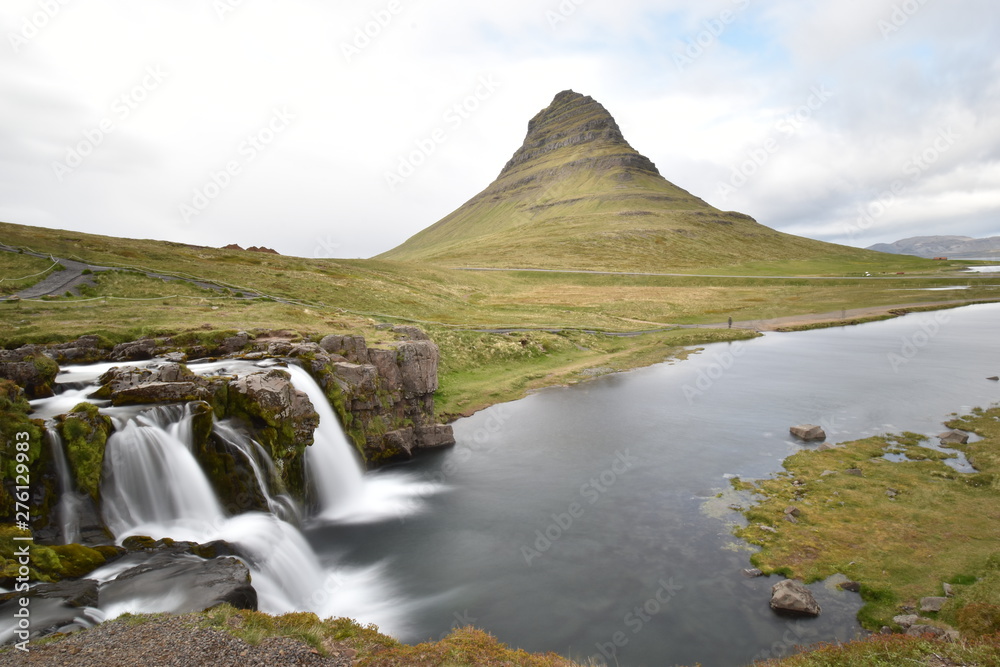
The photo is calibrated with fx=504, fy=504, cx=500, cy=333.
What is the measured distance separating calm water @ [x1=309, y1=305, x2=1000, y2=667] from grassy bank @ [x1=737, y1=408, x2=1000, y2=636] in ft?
4.25

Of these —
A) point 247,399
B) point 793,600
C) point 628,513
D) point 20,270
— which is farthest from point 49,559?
point 20,270

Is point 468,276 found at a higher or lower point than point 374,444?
higher

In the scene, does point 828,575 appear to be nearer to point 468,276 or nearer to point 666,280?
point 468,276

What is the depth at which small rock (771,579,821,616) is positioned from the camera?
1616 centimetres

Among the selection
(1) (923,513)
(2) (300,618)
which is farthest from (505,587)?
(1) (923,513)

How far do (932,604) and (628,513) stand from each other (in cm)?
1115

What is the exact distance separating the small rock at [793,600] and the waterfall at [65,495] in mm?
22630

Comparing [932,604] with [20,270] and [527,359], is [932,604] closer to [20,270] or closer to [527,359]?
[527,359]

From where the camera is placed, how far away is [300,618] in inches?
534

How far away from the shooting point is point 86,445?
681 inches

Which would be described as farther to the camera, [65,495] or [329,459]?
[329,459]

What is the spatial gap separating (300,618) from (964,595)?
19550 mm

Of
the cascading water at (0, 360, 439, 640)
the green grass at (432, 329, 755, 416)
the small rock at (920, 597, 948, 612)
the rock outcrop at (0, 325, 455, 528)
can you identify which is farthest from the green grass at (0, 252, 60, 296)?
the small rock at (920, 597, 948, 612)

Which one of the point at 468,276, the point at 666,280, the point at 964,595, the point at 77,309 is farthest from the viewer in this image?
the point at 666,280
